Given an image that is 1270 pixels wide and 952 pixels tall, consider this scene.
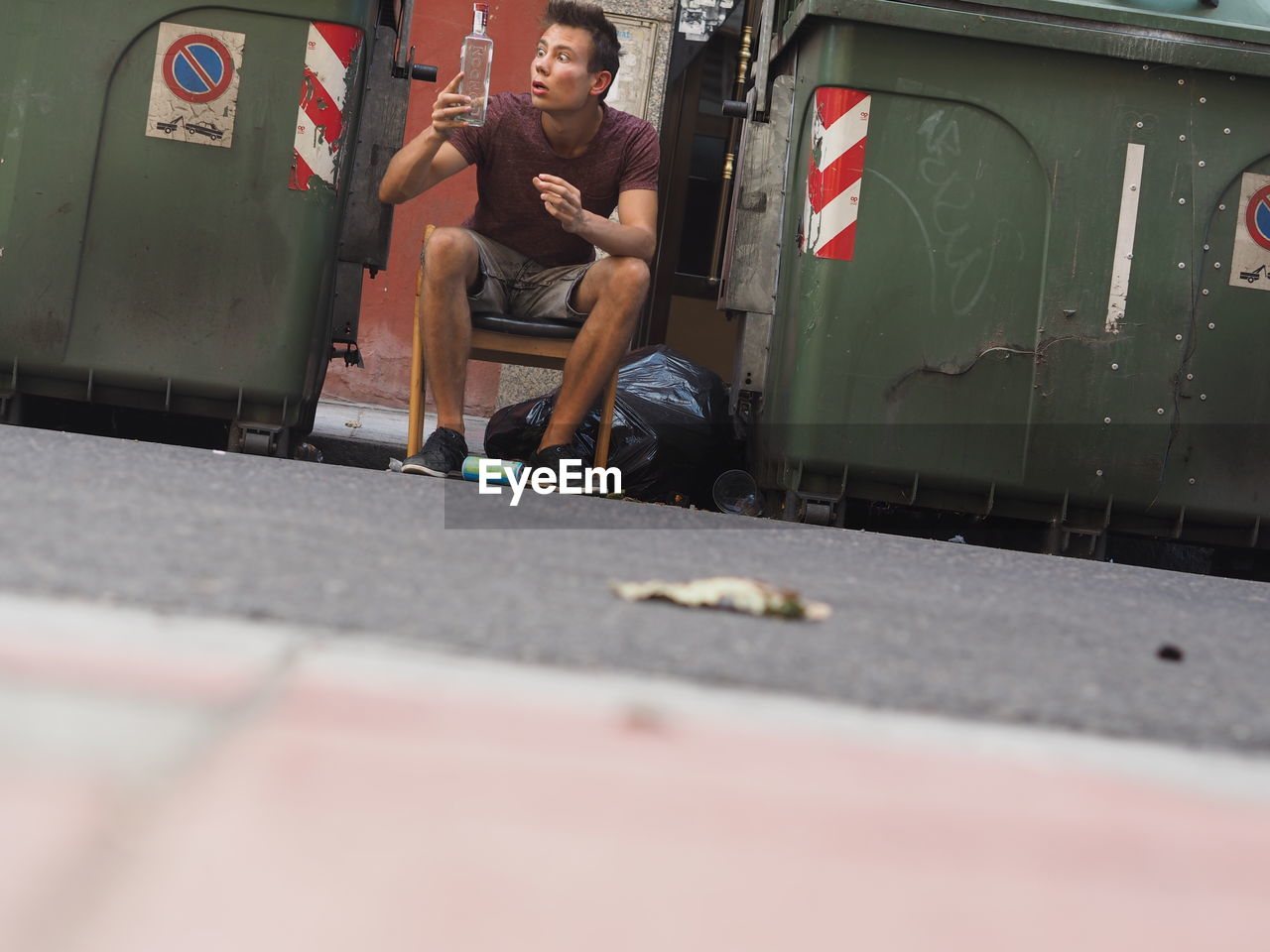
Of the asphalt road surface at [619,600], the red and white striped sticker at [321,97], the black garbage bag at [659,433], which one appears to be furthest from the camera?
the black garbage bag at [659,433]

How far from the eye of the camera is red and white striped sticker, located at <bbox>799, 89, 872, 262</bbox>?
11.1 feet

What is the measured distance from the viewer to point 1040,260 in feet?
11.1

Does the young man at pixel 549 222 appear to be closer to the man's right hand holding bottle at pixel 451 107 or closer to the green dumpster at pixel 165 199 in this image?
the man's right hand holding bottle at pixel 451 107

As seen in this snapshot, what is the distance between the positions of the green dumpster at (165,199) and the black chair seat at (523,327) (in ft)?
1.47

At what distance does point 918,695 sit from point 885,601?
0.64 metres

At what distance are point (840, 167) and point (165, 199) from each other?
1696mm

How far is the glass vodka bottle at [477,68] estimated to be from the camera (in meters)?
3.24

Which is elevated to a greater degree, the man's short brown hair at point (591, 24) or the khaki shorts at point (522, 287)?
the man's short brown hair at point (591, 24)

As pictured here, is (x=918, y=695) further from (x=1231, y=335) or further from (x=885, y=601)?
(x=1231, y=335)

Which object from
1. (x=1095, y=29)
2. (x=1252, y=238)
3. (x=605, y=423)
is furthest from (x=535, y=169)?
(x=1252, y=238)

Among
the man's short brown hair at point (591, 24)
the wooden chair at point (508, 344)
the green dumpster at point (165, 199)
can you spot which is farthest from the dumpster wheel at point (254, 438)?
the man's short brown hair at point (591, 24)

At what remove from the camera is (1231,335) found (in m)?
3.40

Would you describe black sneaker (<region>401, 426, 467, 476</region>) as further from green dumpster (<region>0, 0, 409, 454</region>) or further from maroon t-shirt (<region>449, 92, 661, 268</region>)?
maroon t-shirt (<region>449, 92, 661, 268</region>)

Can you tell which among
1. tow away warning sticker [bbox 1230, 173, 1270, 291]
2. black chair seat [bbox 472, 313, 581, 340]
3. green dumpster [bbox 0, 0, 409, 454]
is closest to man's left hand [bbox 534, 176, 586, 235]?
black chair seat [bbox 472, 313, 581, 340]
